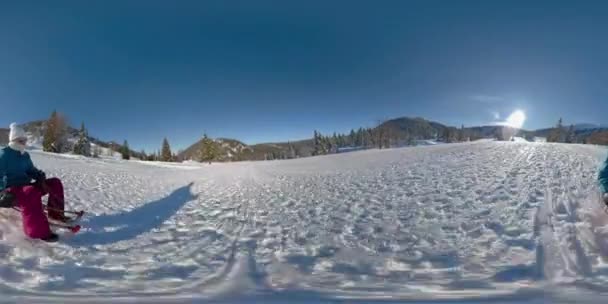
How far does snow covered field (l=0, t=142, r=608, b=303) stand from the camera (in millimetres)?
4453

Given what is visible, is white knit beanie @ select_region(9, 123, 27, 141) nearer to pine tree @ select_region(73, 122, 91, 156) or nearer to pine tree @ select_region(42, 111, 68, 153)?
pine tree @ select_region(42, 111, 68, 153)

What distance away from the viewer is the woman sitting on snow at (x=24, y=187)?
5.82 metres

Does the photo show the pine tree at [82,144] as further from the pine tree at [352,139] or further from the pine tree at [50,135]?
the pine tree at [352,139]

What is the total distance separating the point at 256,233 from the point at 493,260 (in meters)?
4.34

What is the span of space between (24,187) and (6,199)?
0.48m

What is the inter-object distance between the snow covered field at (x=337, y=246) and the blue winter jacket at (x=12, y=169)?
846 mm

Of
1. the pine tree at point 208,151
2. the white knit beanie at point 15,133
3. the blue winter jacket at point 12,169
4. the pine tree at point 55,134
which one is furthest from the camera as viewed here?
the pine tree at point 208,151

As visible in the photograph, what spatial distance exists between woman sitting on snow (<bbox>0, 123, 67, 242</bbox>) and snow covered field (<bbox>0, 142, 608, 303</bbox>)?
27 centimetres

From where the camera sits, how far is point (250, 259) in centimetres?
573

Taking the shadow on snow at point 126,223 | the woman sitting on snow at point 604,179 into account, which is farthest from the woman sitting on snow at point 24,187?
the woman sitting on snow at point 604,179

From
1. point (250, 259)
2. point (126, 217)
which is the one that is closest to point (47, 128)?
point (126, 217)

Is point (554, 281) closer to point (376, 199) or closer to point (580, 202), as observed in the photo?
point (580, 202)

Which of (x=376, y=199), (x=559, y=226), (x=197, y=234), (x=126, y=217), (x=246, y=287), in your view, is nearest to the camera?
(x=246, y=287)

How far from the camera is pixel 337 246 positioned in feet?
20.6
